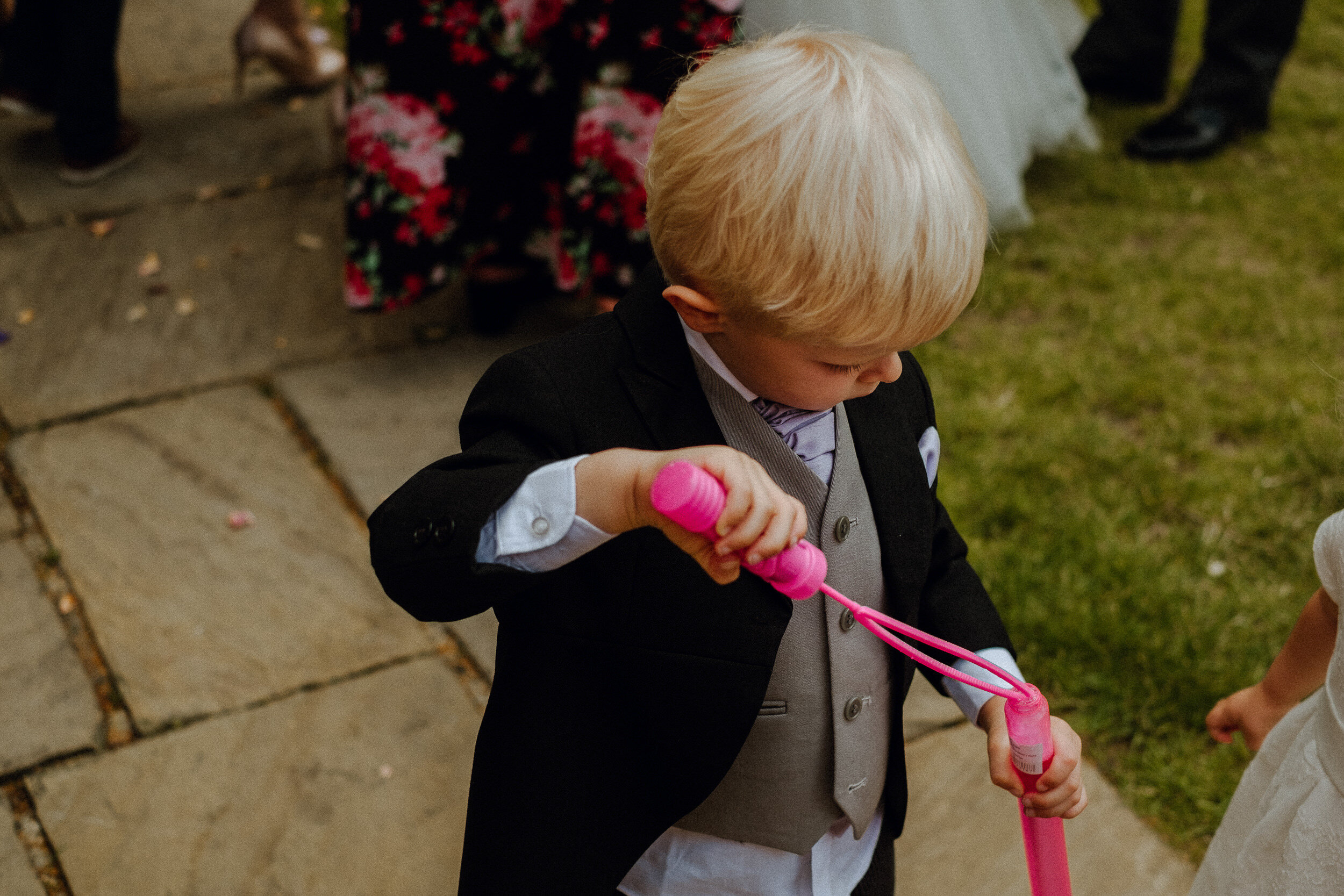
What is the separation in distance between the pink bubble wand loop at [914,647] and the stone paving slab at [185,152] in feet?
10.5

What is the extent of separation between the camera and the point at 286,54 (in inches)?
171

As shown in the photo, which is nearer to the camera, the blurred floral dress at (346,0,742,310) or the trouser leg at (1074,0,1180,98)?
the blurred floral dress at (346,0,742,310)

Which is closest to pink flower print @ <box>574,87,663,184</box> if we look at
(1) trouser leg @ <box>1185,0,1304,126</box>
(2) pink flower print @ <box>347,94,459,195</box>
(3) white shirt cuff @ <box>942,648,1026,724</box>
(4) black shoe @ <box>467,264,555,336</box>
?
(2) pink flower print @ <box>347,94,459,195</box>

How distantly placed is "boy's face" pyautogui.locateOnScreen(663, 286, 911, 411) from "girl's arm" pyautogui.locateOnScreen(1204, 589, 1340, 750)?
67cm

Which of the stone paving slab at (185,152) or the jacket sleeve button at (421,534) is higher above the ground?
the jacket sleeve button at (421,534)

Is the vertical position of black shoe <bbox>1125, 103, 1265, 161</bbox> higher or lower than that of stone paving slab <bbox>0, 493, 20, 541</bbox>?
lower

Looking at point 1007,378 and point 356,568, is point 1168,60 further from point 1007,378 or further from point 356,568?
point 356,568

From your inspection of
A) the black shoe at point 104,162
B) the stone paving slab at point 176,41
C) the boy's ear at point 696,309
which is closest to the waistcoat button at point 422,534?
the boy's ear at point 696,309

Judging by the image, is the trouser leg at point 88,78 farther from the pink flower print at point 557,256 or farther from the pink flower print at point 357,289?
the pink flower print at point 557,256

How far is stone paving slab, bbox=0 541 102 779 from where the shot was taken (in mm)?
2143

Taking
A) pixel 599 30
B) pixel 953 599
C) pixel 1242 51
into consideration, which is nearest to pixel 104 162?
pixel 599 30

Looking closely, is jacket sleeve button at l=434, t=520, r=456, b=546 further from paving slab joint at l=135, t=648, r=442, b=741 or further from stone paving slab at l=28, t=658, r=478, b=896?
paving slab joint at l=135, t=648, r=442, b=741

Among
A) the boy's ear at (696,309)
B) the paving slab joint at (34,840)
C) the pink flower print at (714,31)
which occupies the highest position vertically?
the boy's ear at (696,309)

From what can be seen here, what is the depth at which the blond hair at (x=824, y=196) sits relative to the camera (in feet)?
3.37
